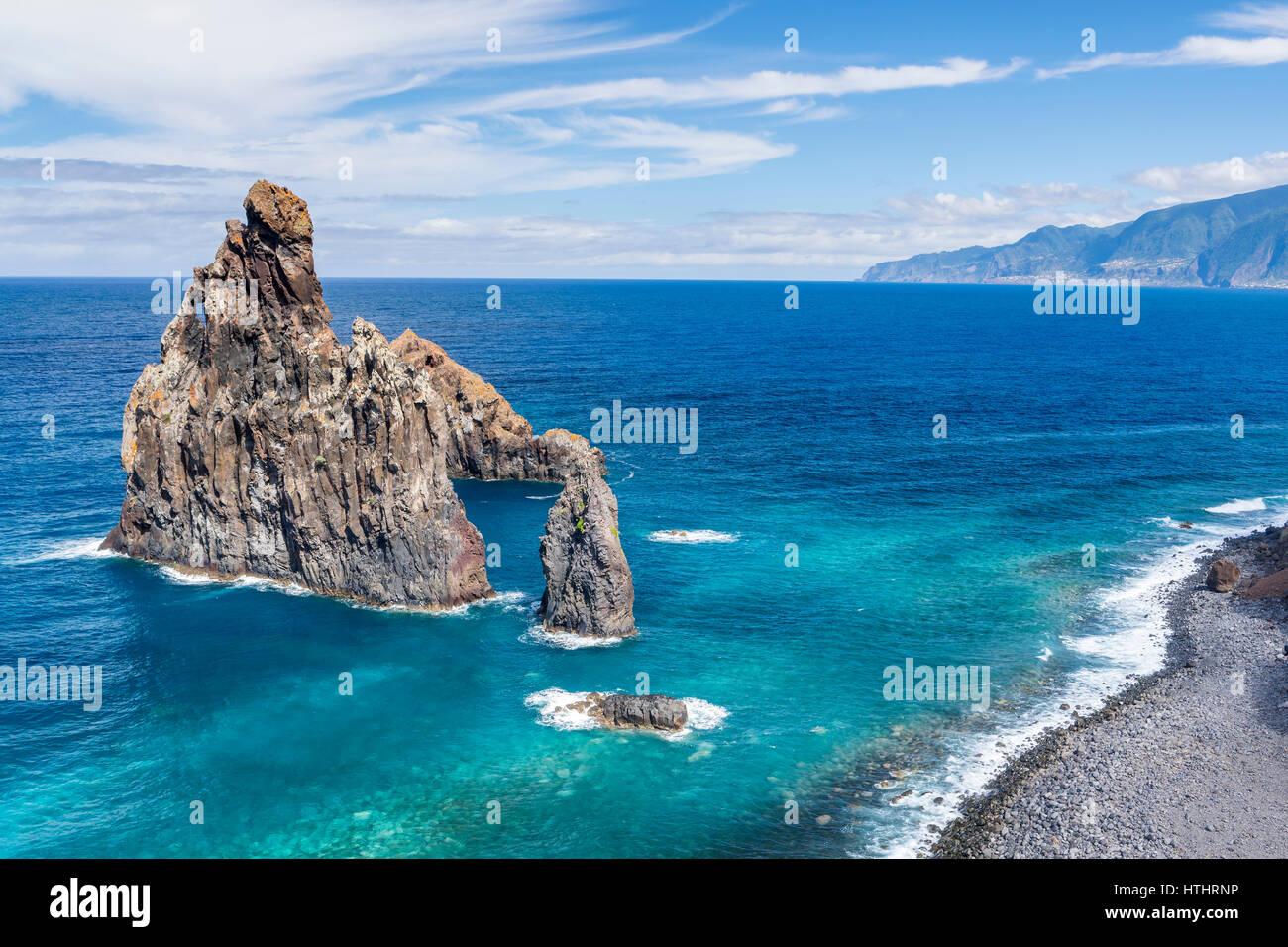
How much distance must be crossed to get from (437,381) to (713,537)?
43.5m

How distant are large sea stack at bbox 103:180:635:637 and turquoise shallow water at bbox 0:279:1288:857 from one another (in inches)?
124

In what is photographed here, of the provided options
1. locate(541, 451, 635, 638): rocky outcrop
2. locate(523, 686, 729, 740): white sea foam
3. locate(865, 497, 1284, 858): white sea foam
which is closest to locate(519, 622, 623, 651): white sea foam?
locate(541, 451, 635, 638): rocky outcrop

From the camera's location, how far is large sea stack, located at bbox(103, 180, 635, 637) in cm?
7088

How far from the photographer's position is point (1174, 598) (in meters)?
75.3

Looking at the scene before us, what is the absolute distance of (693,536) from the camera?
88.6 meters

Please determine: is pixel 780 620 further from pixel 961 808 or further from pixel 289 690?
pixel 289 690

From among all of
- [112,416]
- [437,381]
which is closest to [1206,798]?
[437,381]

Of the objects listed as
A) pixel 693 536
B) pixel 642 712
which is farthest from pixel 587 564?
pixel 693 536

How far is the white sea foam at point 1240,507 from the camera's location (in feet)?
320

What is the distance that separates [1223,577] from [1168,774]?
1298 inches

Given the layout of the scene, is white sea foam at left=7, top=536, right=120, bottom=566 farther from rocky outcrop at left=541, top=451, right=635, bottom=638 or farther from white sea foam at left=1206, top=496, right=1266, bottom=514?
white sea foam at left=1206, top=496, right=1266, bottom=514

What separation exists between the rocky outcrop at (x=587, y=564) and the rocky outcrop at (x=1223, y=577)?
4949 centimetres

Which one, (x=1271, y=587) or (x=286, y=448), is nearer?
(x=286, y=448)

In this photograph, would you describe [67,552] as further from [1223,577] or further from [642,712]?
[1223,577]
